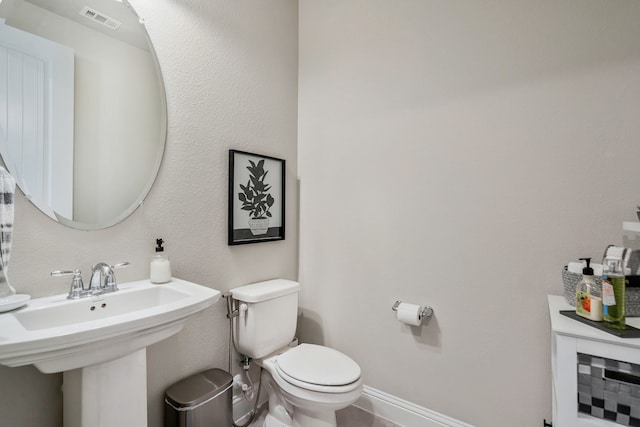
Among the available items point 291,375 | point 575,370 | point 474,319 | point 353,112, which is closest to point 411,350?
point 474,319

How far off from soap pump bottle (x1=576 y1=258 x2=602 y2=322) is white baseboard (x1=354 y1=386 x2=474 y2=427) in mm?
907

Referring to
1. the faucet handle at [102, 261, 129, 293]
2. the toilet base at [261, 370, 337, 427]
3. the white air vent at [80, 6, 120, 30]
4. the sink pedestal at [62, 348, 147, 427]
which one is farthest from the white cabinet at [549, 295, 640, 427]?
the white air vent at [80, 6, 120, 30]

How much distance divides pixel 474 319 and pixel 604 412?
1.99ft

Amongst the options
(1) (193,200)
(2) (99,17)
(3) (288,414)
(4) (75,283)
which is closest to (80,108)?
(2) (99,17)

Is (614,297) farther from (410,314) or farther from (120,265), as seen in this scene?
(120,265)

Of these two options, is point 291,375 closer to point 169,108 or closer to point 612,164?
point 169,108

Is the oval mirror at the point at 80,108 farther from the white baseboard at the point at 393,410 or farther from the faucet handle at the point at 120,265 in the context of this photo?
the white baseboard at the point at 393,410

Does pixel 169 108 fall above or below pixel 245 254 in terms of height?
above

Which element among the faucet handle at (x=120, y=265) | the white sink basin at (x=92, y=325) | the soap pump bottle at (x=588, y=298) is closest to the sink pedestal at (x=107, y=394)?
the white sink basin at (x=92, y=325)

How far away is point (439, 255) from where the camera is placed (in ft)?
5.37

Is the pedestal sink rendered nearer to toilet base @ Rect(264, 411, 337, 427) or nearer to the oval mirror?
the oval mirror

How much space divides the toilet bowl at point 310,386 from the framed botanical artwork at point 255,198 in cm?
72

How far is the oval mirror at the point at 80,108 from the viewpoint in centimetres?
106

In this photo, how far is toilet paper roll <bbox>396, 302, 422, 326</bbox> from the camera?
161 cm
